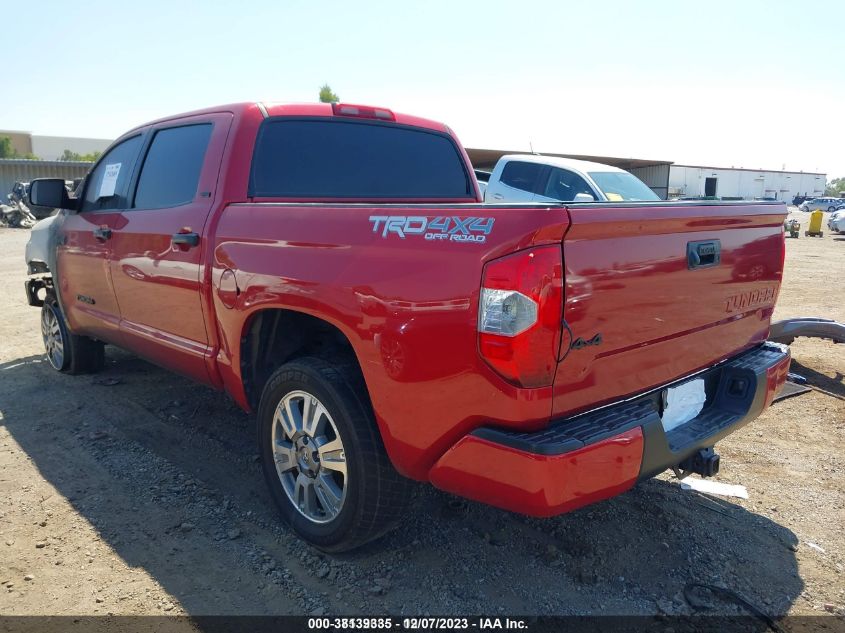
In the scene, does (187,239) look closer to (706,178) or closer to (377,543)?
(377,543)

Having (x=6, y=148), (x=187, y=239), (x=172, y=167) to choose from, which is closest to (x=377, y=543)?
(x=187, y=239)

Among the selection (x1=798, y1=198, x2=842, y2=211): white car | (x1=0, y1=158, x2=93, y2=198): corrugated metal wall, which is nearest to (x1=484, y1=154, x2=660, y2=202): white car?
(x1=0, y1=158, x2=93, y2=198): corrugated metal wall

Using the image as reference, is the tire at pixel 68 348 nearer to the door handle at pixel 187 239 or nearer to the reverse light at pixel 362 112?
the door handle at pixel 187 239

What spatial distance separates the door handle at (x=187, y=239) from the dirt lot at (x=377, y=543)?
1354mm

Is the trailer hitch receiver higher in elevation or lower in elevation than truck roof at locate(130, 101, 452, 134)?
lower

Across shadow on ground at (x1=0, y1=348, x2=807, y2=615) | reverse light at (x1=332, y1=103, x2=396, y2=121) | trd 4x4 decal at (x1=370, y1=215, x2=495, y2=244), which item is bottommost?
shadow on ground at (x1=0, y1=348, x2=807, y2=615)

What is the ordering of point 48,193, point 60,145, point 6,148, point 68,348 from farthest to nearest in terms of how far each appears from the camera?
point 60,145 < point 6,148 < point 68,348 < point 48,193

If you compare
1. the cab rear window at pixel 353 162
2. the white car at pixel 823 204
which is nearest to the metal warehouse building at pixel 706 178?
the white car at pixel 823 204

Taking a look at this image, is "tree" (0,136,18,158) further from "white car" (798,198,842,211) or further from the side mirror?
"white car" (798,198,842,211)

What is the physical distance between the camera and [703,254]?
258cm

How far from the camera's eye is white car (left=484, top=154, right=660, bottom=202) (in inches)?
360

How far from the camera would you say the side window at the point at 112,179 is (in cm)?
437

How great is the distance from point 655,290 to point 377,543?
1687mm

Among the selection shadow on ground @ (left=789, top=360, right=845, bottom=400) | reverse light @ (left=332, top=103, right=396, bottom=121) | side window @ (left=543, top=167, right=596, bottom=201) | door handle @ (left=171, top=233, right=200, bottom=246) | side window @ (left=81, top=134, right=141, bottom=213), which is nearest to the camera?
door handle @ (left=171, top=233, right=200, bottom=246)
